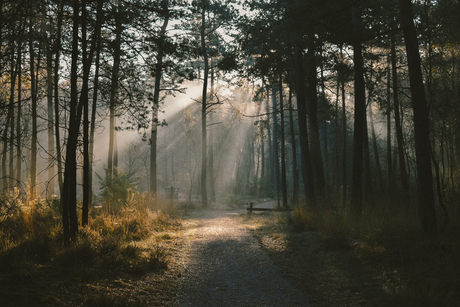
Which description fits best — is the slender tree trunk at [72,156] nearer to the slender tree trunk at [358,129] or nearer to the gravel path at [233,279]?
the gravel path at [233,279]

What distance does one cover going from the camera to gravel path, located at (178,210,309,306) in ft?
15.5

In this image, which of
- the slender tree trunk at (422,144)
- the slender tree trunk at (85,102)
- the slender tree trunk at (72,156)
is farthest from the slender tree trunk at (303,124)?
the slender tree trunk at (72,156)

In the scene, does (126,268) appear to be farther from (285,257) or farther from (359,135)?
(359,135)

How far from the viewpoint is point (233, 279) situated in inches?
229

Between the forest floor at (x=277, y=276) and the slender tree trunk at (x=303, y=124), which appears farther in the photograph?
the slender tree trunk at (x=303, y=124)

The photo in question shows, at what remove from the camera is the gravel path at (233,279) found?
4.74 metres

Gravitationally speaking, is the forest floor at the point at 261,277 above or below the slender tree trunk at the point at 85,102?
below

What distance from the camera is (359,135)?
1028 cm

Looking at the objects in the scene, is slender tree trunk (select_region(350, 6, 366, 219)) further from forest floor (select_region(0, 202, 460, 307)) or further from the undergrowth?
forest floor (select_region(0, 202, 460, 307))

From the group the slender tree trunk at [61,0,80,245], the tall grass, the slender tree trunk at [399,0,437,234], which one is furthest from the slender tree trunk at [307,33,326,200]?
the slender tree trunk at [61,0,80,245]

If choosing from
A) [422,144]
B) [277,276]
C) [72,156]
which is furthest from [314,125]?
[72,156]

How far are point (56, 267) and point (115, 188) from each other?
31.5 feet

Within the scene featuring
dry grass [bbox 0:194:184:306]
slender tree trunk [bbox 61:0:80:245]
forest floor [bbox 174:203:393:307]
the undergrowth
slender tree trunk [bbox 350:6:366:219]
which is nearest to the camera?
dry grass [bbox 0:194:184:306]

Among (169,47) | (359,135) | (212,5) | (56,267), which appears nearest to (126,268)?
(56,267)
